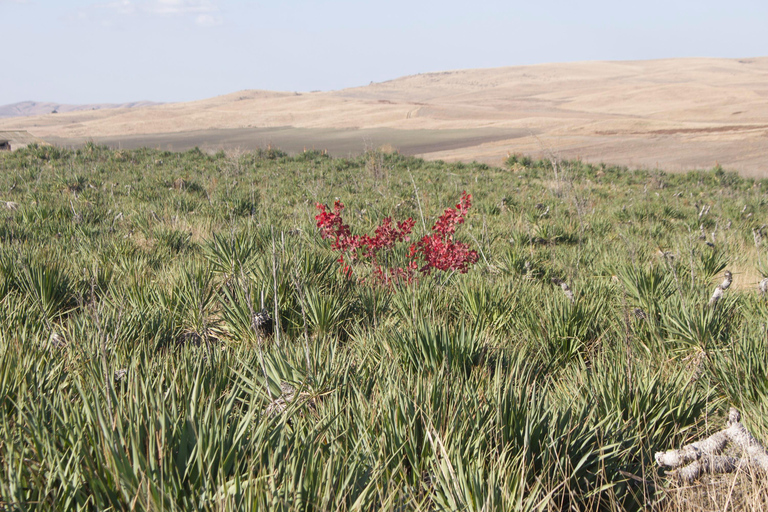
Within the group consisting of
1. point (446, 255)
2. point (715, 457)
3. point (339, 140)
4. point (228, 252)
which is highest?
point (339, 140)

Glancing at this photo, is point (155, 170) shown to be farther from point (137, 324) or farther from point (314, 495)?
point (314, 495)

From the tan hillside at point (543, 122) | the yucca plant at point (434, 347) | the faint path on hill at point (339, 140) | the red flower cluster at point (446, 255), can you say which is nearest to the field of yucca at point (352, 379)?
the yucca plant at point (434, 347)

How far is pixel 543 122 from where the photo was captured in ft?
171

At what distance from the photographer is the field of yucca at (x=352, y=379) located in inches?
56.2

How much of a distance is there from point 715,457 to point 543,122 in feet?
177

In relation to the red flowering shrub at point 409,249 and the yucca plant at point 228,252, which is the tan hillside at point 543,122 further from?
the yucca plant at point 228,252

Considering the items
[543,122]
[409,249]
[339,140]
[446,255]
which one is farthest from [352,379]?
[543,122]

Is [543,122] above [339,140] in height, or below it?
above

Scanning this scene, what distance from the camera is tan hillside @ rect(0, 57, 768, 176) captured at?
3175 cm

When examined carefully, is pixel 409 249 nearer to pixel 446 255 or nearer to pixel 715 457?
pixel 446 255

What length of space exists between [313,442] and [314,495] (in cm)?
20

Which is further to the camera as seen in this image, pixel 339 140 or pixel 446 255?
pixel 339 140

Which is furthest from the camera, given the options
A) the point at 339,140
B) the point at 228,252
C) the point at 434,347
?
the point at 339,140

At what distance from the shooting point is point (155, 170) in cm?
1323
